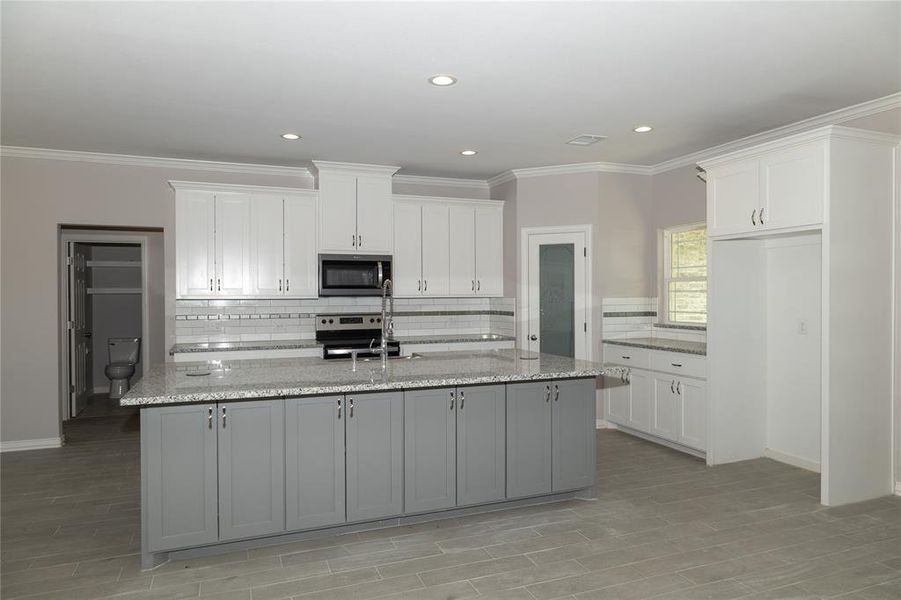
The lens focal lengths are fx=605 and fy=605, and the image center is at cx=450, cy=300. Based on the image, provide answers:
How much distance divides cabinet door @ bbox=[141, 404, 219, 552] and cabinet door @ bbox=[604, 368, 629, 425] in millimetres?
3947

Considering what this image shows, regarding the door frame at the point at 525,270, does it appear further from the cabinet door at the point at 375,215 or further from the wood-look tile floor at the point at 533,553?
the wood-look tile floor at the point at 533,553

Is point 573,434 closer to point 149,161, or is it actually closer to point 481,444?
point 481,444

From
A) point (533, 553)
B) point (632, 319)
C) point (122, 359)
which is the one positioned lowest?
point (533, 553)

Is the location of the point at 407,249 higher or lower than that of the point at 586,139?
lower

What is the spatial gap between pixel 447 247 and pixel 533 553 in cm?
377

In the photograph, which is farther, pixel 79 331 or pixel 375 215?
pixel 79 331

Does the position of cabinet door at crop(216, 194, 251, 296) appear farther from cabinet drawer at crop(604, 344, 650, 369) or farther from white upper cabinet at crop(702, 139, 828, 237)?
white upper cabinet at crop(702, 139, 828, 237)

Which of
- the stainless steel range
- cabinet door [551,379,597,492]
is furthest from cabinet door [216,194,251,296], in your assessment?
cabinet door [551,379,597,492]

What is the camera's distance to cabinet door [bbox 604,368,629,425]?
19.5ft

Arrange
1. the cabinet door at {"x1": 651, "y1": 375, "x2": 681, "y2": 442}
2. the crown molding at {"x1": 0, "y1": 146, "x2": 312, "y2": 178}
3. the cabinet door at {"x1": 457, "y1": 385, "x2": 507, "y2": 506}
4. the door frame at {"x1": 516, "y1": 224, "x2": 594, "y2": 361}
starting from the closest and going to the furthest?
the cabinet door at {"x1": 457, "y1": 385, "x2": 507, "y2": 506}, the cabinet door at {"x1": 651, "y1": 375, "x2": 681, "y2": 442}, the crown molding at {"x1": 0, "y1": 146, "x2": 312, "y2": 178}, the door frame at {"x1": 516, "y1": 224, "x2": 594, "y2": 361}

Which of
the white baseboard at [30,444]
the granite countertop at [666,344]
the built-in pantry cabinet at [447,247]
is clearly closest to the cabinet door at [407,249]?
the built-in pantry cabinet at [447,247]

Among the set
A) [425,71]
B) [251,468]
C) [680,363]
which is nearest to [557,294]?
[680,363]

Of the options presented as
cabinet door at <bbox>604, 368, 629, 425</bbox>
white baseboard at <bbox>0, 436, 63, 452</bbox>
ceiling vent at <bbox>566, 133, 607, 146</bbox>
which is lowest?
white baseboard at <bbox>0, 436, 63, 452</bbox>

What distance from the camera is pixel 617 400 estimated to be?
608 cm
